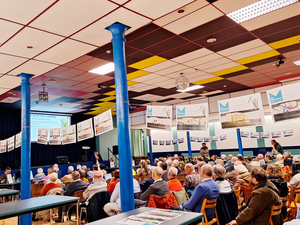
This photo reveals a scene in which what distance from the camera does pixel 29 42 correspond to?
417cm

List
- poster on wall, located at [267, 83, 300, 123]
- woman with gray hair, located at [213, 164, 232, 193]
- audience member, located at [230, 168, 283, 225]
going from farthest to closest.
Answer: poster on wall, located at [267, 83, 300, 123], woman with gray hair, located at [213, 164, 232, 193], audience member, located at [230, 168, 283, 225]

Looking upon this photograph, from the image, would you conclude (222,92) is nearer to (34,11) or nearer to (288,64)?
(288,64)

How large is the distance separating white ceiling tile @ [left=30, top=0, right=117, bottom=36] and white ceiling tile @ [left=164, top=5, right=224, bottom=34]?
1385 mm

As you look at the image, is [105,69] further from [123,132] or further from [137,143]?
[137,143]

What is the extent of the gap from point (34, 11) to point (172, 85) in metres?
5.76

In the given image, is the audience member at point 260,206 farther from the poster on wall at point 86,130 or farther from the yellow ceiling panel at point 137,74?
the yellow ceiling panel at point 137,74

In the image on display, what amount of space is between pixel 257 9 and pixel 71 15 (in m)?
3.04

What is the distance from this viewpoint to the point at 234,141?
578 inches

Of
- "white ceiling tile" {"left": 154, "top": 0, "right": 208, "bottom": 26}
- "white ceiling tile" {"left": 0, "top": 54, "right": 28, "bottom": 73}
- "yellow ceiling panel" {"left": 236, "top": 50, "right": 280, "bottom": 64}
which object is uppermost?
"yellow ceiling panel" {"left": 236, "top": 50, "right": 280, "bottom": 64}

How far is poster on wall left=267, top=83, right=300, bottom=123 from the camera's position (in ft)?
15.9

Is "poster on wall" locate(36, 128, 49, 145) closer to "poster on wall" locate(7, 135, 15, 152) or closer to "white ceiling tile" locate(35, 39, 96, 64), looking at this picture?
"poster on wall" locate(7, 135, 15, 152)

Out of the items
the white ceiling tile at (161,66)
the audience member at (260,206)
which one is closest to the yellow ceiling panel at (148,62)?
the white ceiling tile at (161,66)

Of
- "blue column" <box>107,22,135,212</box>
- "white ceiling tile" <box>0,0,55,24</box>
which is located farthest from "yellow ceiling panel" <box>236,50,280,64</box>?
"white ceiling tile" <box>0,0,55,24</box>

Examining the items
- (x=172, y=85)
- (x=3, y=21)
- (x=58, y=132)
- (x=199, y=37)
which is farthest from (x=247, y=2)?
(x=58, y=132)
